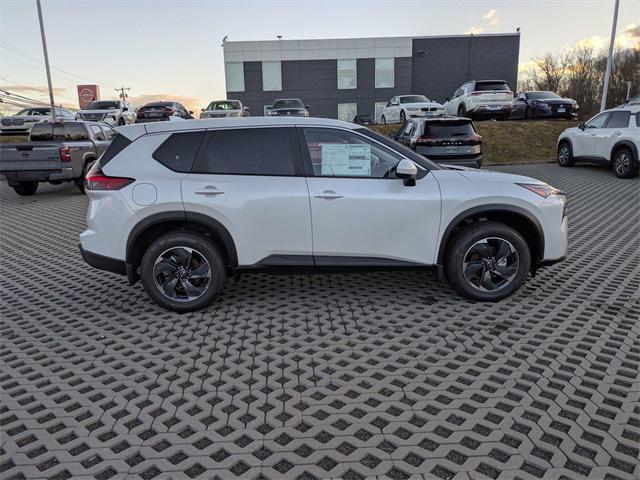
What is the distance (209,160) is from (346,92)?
37.6 m

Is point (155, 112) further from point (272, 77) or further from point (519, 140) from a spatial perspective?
point (272, 77)

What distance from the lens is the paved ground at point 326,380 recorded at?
8.54ft

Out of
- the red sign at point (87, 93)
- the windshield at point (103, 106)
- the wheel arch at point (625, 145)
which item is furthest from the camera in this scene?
the red sign at point (87, 93)

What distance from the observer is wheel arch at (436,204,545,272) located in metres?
4.56

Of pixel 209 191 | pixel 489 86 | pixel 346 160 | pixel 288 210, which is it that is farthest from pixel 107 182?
pixel 489 86

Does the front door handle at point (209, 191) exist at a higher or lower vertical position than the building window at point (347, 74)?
lower

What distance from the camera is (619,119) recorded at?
12.4m

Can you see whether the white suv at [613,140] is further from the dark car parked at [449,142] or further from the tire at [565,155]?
the dark car parked at [449,142]

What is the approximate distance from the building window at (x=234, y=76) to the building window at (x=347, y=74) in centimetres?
792

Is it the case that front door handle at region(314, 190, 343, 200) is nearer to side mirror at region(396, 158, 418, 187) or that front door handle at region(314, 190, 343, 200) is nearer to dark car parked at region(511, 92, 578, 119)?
side mirror at region(396, 158, 418, 187)

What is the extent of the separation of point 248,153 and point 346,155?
0.91m

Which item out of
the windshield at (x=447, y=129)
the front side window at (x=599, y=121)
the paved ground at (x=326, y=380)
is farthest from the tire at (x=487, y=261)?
the front side window at (x=599, y=121)

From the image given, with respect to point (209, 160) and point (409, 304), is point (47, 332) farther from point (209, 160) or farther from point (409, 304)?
point (409, 304)

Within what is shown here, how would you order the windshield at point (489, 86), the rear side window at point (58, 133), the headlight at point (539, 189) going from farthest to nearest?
the windshield at point (489, 86) → the rear side window at point (58, 133) → the headlight at point (539, 189)
